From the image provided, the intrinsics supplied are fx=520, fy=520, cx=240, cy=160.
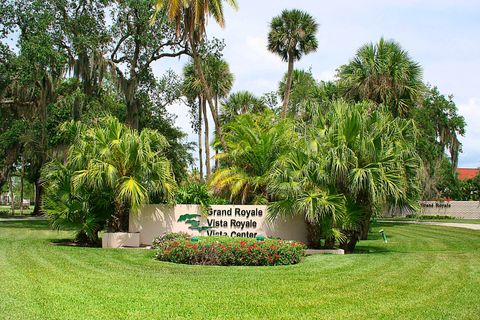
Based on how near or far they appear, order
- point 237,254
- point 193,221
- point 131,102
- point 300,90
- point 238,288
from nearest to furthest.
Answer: point 238,288 < point 237,254 < point 193,221 < point 131,102 < point 300,90

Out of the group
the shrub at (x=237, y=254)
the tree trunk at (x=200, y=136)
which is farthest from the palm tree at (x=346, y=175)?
the tree trunk at (x=200, y=136)

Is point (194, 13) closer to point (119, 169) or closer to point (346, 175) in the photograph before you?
point (119, 169)

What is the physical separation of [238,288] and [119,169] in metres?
8.41

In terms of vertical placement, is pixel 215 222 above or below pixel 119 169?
below

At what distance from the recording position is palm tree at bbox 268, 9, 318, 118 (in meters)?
33.1

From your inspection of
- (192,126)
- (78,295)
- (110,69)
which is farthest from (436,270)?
(192,126)

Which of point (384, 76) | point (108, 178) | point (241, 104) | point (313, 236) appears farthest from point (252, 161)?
point (241, 104)

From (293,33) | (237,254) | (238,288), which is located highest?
(293,33)

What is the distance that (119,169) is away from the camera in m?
16.7

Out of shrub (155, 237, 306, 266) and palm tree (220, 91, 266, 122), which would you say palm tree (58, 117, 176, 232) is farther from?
palm tree (220, 91, 266, 122)

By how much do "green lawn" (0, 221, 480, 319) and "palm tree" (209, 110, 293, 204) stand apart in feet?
17.7

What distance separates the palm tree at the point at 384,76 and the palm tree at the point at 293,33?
8236mm

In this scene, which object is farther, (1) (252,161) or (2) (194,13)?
Result: (2) (194,13)

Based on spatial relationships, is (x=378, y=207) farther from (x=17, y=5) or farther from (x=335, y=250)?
(x=17, y=5)
